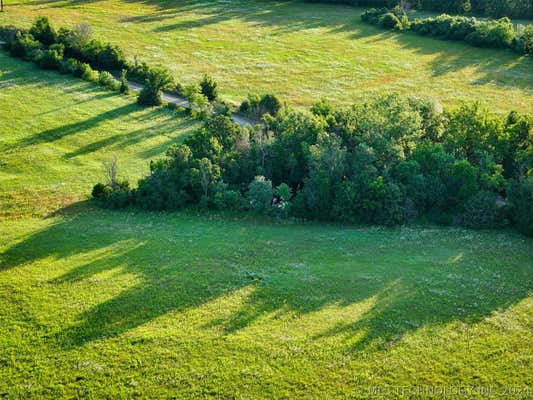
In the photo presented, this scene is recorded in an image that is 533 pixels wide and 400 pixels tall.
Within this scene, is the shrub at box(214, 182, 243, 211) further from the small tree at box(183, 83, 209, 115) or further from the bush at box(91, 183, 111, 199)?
the small tree at box(183, 83, 209, 115)

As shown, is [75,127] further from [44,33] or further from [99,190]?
[44,33]

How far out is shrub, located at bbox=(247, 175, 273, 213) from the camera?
5597 centimetres

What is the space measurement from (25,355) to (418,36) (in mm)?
118134

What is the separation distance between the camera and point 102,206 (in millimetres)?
59281

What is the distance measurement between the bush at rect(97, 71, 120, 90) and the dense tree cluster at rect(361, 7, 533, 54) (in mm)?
71022

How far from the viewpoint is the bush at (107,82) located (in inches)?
3713

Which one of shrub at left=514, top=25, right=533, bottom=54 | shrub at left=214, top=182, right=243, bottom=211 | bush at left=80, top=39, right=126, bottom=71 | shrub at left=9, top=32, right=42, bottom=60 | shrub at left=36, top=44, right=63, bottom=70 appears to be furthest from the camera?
shrub at left=514, top=25, right=533, bottom=54

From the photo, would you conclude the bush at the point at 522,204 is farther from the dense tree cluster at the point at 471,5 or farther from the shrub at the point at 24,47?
the dense tree cluster at the point at 471,5

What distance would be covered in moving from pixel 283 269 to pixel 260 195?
12822mm

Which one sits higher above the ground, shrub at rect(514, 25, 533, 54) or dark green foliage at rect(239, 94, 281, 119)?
shrub at rect(514, 25, 533, 54)

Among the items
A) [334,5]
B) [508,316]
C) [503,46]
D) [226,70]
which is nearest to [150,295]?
Result: [508,316]

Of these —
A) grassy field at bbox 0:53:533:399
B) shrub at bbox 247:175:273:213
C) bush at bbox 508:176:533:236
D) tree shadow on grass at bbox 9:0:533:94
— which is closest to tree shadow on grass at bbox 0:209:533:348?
grassy field at bbox 0:53:533:399

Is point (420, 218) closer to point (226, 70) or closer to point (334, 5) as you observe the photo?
point (226, 70)

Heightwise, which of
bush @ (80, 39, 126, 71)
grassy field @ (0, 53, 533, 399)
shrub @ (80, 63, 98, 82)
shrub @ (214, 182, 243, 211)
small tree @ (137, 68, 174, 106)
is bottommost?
grassy field @ (0, 53, 533, 399)
